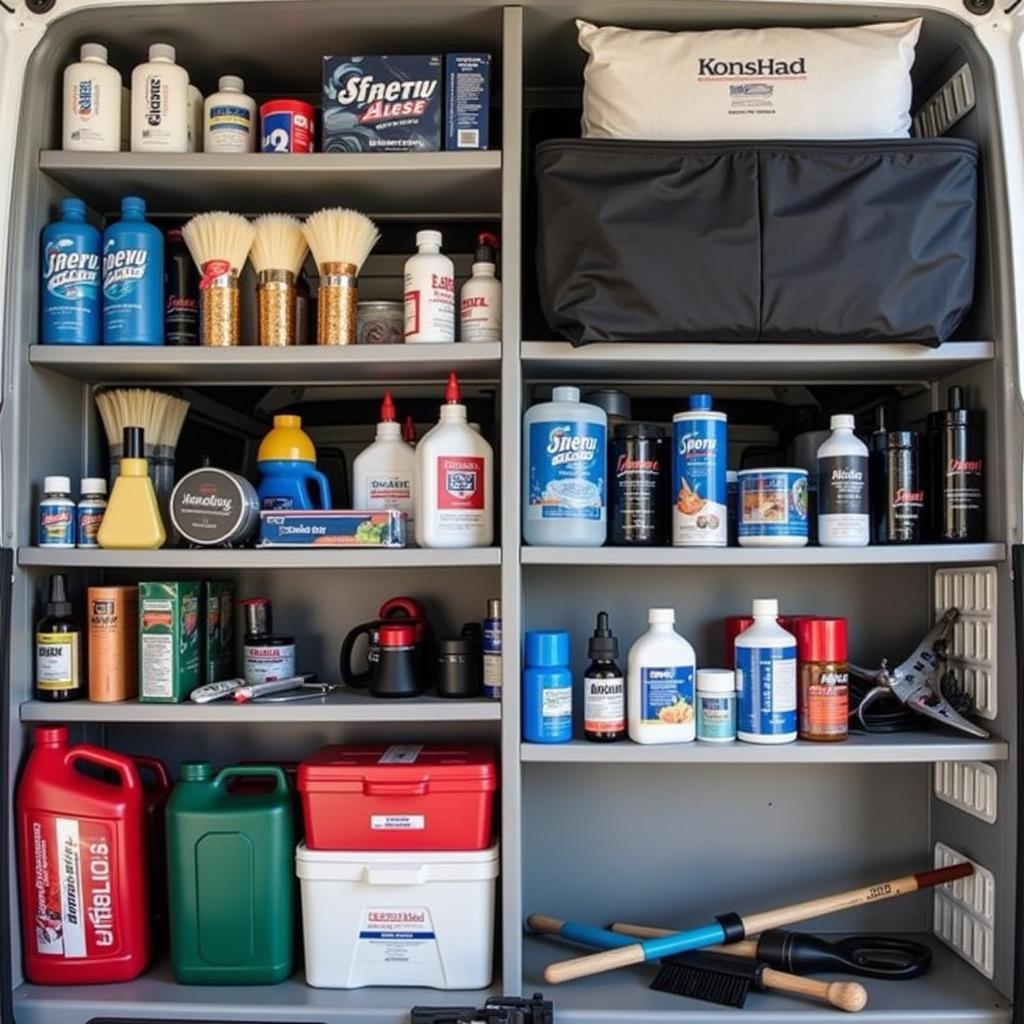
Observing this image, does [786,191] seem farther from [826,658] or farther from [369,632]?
[369,632]

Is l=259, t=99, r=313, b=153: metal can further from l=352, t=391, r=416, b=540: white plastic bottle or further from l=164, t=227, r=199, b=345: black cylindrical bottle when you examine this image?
l=352, t=391, r=416, b=540: white plastic bottle

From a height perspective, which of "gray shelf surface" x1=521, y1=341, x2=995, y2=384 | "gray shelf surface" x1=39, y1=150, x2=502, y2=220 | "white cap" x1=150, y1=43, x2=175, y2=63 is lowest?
"gray shelf surface" x1=521, y1=341, x2=995, y2=384

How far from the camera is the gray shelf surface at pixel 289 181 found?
5.16ft

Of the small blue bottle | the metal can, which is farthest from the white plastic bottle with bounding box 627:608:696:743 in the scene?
the metal can

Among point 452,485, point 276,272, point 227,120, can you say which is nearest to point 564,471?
point 452,485

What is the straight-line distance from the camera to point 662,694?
1.56m

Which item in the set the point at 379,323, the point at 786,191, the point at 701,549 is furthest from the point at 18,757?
the point at 786,191

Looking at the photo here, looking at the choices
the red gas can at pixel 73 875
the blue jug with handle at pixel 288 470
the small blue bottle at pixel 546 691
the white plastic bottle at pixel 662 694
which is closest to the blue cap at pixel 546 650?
the small blue bottle at pixel 546 691

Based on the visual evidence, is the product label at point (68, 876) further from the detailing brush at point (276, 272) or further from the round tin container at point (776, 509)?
the round tin container at point (776, 509)

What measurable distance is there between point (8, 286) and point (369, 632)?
0.90 metres

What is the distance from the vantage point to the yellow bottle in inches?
62.8

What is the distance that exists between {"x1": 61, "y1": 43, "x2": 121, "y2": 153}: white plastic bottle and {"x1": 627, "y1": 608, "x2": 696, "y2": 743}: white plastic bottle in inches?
51.6

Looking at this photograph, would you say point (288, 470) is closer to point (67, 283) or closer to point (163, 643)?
point (163, 643)

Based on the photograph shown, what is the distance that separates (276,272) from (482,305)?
0.39m
